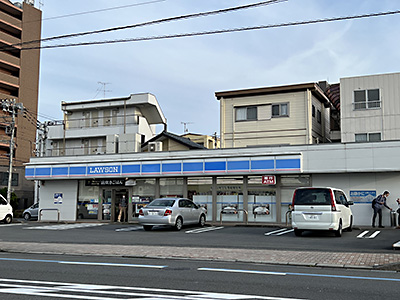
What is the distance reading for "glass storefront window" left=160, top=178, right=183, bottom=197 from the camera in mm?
25609

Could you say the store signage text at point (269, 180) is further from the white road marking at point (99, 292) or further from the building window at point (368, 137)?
the white road marking at point (99, 292)

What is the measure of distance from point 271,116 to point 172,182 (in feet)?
26.5

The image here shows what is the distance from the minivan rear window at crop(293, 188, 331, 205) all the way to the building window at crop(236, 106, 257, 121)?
12.8m

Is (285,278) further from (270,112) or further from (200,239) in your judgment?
(270,112)

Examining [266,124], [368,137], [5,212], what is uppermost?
[266,124]

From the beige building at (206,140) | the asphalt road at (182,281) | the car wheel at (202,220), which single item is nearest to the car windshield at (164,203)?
the car wheel at (202,220)

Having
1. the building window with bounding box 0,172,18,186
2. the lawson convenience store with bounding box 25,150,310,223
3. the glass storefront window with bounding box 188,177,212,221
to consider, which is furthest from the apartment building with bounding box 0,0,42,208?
the glass storefront window with bounding box 188,177,212,221

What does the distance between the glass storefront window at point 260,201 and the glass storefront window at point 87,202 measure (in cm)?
992

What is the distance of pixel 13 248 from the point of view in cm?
1395

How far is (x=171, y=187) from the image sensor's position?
25.8 meters

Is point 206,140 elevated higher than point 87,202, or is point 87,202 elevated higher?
point 206,140

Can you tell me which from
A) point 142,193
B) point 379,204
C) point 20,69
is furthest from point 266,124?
point 20,69

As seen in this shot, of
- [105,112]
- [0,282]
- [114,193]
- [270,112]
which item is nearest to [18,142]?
[105,112]

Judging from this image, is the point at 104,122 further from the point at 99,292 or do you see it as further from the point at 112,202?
the point at 99,292
